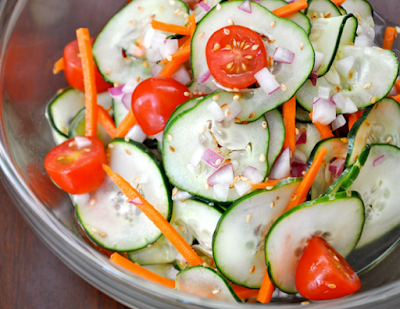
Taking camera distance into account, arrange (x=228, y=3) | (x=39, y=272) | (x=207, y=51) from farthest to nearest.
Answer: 1. (x=39, y=272)
2. (x=228, y=3)
3. (x=207, y=51)

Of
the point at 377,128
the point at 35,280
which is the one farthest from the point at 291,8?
the point at 35,280

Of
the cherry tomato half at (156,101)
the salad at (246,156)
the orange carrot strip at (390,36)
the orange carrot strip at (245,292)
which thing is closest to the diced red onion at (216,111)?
the salad at (246,156)

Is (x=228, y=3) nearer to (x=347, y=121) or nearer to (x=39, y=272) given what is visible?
(x=347, y=121)

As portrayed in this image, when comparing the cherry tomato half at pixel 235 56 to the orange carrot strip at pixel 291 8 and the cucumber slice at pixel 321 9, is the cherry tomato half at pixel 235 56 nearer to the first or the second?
the orange carrot strip at pixel 291 8

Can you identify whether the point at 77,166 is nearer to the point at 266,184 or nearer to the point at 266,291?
the point at 266,184

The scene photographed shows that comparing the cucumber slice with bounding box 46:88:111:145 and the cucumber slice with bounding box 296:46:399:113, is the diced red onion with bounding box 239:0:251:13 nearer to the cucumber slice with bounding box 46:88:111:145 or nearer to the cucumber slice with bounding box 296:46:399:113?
the cucumber slice with bounding box 296:46:399:113

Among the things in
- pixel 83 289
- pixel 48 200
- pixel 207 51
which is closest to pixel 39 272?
pixel 83 289

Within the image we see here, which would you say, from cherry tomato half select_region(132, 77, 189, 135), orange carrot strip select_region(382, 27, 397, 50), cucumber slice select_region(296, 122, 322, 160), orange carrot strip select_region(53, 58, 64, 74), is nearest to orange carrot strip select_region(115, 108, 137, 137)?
cherry tomato half select_region(132, 77, 189, 135)
